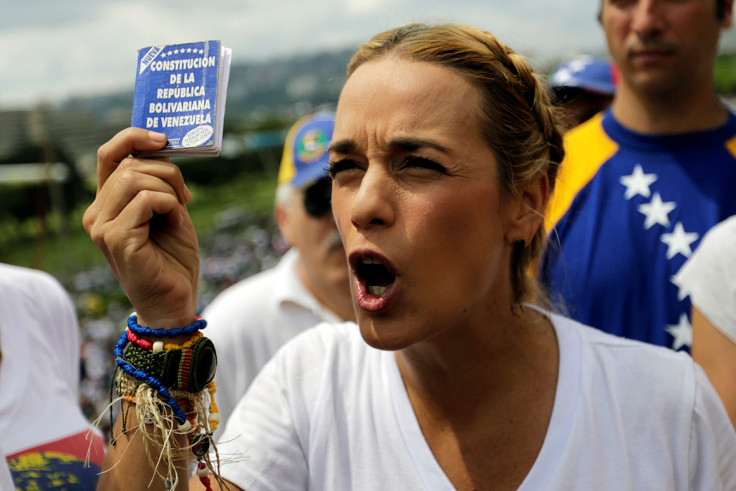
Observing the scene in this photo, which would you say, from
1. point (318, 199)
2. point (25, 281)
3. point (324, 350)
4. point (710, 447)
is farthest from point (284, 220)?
point (710, 447)

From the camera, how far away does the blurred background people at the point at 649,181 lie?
2535mm

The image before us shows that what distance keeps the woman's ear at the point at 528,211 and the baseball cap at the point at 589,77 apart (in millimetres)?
2663

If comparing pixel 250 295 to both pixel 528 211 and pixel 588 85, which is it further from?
pixel 588 85

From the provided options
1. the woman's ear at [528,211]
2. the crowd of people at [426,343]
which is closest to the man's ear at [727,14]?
the crowd of people at [426,343]

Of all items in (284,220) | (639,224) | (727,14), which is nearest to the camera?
(639,224)

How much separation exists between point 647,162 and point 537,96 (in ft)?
3.84

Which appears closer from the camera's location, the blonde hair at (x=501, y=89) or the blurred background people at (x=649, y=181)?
the blonde hair at (x=501, y=89)

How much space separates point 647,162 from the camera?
9.04ft

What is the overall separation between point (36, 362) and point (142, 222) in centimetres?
101

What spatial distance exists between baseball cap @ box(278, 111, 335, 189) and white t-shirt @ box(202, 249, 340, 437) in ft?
1.72

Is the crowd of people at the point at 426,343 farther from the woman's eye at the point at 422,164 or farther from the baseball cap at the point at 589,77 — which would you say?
the baseball cap at the point at 589,77

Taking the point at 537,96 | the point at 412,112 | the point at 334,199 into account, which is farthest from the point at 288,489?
the point at 537,96

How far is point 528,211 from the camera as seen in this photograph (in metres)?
1.76

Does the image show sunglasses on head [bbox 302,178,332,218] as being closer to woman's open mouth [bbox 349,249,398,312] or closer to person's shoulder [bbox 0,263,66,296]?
person's shoulder [bbox 0,263,66,296]
